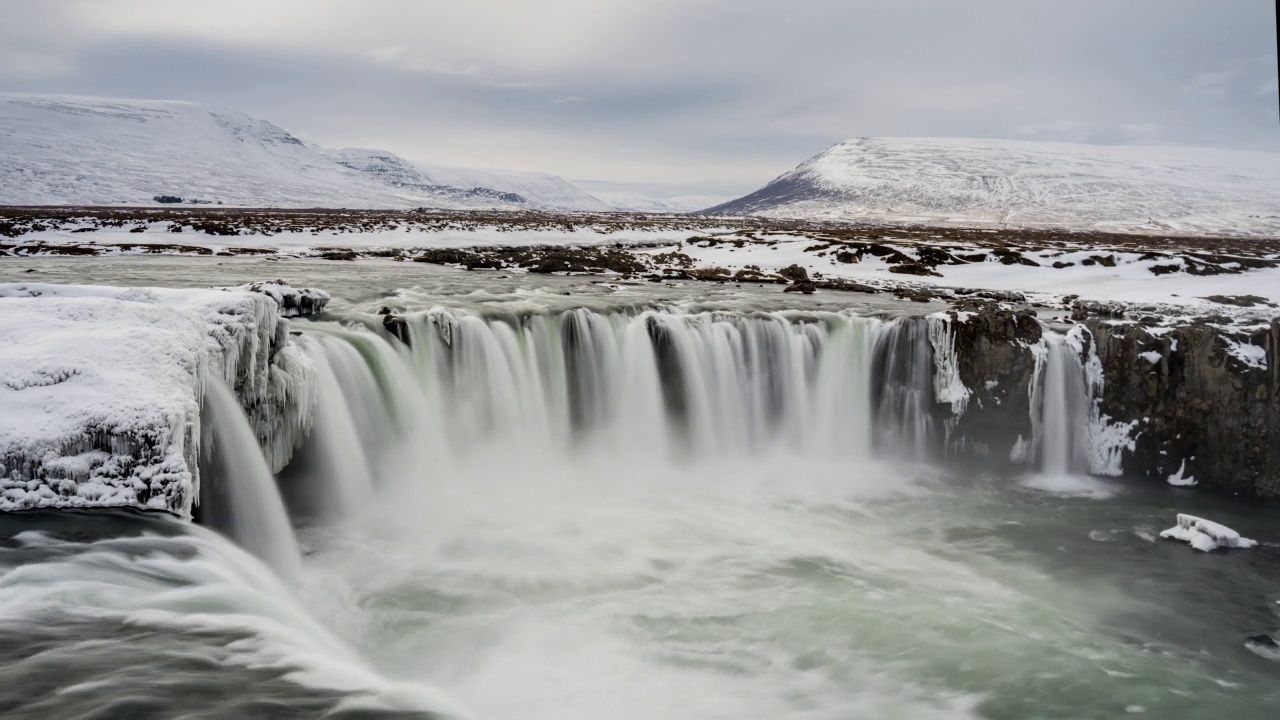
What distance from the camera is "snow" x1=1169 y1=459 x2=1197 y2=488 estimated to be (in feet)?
41.9

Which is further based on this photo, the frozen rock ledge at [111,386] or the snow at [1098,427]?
the snow at [1098,427]

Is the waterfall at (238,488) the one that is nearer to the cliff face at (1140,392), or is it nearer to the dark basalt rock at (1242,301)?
the cliff face at (1140,392)

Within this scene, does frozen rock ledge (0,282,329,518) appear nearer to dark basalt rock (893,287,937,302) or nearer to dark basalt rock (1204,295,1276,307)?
dark basalt rock (893,287,937,302)

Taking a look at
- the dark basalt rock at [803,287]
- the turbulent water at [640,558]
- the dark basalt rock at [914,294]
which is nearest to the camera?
the turbulent water at [640,558]

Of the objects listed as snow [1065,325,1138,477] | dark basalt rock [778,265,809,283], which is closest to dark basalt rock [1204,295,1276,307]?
snow [1065,325,1138,477]

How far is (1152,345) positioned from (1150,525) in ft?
11.6

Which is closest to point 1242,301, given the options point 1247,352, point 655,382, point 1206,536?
point 1247,352

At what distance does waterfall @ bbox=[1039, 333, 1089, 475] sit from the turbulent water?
0.17 feet

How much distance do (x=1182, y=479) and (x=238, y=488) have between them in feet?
49.0

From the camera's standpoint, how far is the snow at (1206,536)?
33.4 feet

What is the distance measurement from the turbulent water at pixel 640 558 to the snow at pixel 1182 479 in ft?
1.34

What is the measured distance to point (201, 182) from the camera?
162625mm

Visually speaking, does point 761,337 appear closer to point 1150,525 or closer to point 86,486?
point 1150,525

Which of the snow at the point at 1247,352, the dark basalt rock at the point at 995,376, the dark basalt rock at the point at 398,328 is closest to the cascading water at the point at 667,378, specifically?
the dark basalt rock at the point at 398,328
